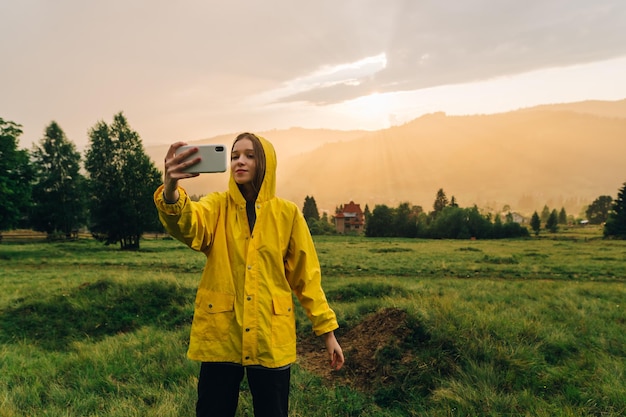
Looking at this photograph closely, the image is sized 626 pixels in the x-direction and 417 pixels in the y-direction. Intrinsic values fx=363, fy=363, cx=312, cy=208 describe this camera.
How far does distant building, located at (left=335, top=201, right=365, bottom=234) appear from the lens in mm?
87738

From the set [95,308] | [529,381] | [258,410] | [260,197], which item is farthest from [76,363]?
[529,381]

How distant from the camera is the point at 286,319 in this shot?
2.42 m

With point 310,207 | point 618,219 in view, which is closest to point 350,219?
point 310,207

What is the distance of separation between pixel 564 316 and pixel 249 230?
27.1 ft

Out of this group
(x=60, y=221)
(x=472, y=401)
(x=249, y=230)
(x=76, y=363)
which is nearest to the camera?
(x=249, y=230)

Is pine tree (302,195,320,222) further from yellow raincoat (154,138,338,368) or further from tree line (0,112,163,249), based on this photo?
yellow raincoat (154,138,338,368)

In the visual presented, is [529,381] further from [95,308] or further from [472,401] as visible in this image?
[95,308]

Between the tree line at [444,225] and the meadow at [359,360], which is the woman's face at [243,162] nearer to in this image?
the meadow at [359,360]

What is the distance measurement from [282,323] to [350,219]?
94307mm

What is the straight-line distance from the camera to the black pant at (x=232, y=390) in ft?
7.66

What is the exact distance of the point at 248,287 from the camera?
2334 mm

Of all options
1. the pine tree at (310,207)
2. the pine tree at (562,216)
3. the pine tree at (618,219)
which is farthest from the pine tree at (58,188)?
the pine tree at (562,216)

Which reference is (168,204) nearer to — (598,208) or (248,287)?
(248,287)

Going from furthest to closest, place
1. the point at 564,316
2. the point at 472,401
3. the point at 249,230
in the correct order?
the point at 564,316
the point at 472,401
the point at 249,230
